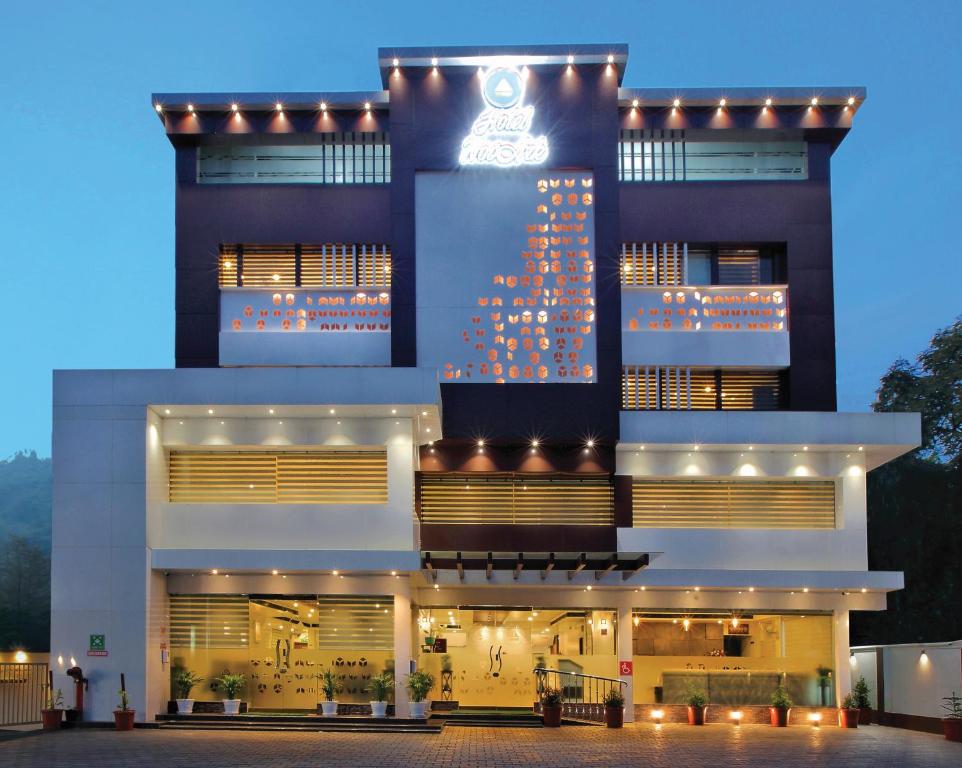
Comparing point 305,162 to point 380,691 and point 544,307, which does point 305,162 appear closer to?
point 544,307

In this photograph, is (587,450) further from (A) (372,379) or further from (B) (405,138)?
(B) (405,138)

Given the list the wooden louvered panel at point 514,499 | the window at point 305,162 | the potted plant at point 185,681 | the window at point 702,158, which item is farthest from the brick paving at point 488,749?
the window at point 305,162

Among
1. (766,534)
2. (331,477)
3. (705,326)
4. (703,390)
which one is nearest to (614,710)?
(766,534)

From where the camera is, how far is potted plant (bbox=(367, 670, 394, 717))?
26297 millimetres

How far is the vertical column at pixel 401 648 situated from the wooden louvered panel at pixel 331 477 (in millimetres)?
2337

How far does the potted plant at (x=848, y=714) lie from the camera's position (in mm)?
28969

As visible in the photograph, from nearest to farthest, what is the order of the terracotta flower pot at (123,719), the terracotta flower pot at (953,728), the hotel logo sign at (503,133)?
1. the terracotta flower pot at (123,719)
2. the terracotta flower pot at (953,728)
3. the hotel logo sign at (503,133)

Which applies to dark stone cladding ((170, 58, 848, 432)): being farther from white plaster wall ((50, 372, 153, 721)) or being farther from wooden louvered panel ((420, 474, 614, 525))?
white plaster wall ((50, 372, 153, 721))

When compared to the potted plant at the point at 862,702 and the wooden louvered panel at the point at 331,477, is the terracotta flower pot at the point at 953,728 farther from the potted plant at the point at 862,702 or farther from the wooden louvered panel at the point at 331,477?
the wooden louvered panel at the point at 331,477

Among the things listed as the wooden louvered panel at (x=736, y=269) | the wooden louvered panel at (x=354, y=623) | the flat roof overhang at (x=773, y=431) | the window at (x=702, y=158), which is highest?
the window at (x=702, y=158)

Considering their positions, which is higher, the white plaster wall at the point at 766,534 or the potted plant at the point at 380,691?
the white plaster wall at the point at 766,534

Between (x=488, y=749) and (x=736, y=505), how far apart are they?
38.9ft

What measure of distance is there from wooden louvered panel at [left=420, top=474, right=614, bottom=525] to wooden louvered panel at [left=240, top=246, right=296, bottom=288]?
21.6 ft

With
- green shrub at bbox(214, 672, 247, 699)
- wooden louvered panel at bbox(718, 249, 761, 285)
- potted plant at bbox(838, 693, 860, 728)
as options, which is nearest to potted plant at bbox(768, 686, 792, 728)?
potted plant at bbox(838, 693, 860, 728)
